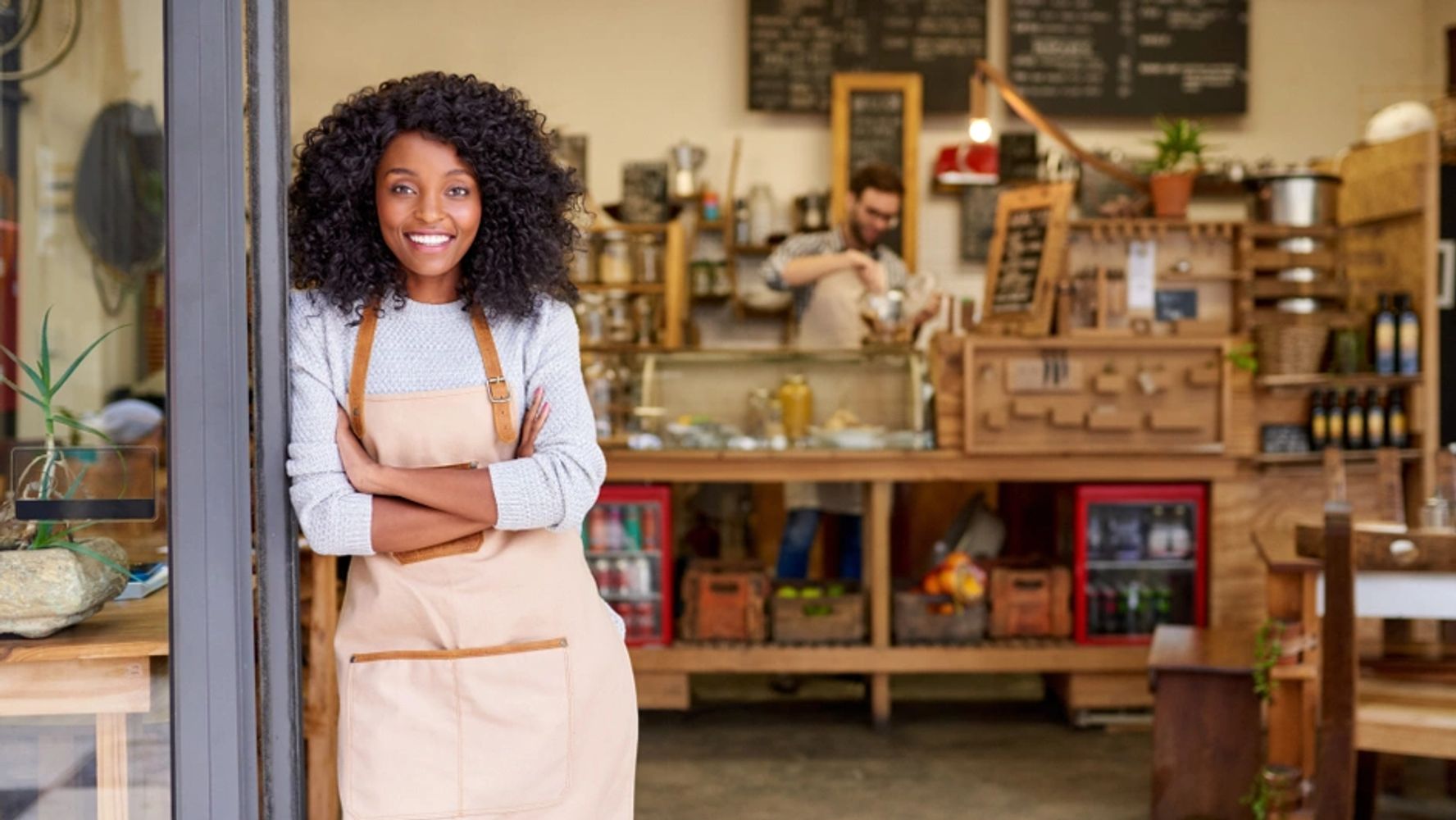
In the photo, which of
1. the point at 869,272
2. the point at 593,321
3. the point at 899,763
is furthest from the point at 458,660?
the point at 593,321

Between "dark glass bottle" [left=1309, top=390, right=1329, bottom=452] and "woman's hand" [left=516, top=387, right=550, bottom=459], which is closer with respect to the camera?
"woman's hand" [left=516, top=387, right=550, bottom=459]

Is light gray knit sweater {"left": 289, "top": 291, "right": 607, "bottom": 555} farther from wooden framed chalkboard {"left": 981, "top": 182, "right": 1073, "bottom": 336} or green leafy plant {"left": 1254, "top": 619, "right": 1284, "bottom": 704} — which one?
wooden framed chalkboard {"left": 981, "top": 182, "right": 1073, "bottom": 336}

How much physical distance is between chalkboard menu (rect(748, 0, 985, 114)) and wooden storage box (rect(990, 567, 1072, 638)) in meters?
3.15

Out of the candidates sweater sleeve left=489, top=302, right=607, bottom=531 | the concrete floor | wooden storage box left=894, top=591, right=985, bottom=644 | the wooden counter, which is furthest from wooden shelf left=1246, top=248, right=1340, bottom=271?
sweater sleeve left=489, top=302, right=607, bottom=531

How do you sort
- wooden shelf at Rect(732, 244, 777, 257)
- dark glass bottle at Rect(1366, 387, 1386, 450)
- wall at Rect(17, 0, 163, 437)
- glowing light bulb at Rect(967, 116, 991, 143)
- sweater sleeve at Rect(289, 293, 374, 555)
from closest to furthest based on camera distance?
sweater sleeve at Rect(289, 293, 374, 555), wall at Rect(17, 0, 163, 437), dark glass bottle at Rect(1366, 387, 1386, 450), glowing light bulb at Rect(967, 116, 991, 143), wooden shelf at Rect(732, 244, 777, 257)

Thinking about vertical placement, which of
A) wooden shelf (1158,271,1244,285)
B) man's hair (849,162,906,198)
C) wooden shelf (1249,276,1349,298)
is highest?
man's hair (849,162,906,198)

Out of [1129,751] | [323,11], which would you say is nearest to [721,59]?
[323,11]

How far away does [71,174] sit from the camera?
4.79 metres

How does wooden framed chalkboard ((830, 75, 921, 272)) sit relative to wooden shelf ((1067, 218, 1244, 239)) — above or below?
above

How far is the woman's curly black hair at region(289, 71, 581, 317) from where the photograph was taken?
6.15 ft

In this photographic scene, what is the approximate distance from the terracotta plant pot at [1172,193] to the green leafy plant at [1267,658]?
231 centimetres

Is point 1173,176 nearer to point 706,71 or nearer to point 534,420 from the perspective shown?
point 706,71

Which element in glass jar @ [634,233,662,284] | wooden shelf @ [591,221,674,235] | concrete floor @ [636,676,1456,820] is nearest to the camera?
concrete floor @ [636,676,1456,820]

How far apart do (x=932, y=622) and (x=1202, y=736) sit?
4.79 ft
